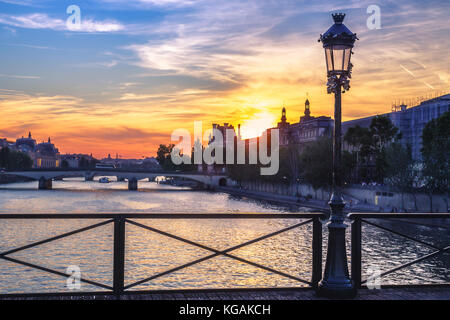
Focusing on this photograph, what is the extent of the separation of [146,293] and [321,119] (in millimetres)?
130061

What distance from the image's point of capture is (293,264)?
29844 millimetres

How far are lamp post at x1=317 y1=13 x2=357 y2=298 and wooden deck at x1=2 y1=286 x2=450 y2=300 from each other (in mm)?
286

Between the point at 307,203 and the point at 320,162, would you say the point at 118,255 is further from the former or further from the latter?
the point at 320,162

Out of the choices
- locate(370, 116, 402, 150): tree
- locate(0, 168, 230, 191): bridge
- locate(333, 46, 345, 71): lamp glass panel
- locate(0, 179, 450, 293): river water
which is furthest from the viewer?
locate(0, 168, 230, 191): bridge

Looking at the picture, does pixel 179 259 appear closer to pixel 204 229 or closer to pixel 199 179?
pixel 204 229

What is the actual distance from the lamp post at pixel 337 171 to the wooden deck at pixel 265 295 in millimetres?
286

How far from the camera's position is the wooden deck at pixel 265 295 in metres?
7.36

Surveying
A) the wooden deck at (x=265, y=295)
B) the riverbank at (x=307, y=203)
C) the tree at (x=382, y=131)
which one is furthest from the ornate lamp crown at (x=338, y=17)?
the tree at (x=382, y=131)

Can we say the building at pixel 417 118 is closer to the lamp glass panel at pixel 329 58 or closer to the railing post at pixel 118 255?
the lamp glass panel at pixel 329 58

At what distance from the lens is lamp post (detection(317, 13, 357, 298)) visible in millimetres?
7762

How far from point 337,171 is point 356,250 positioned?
1.31 metres

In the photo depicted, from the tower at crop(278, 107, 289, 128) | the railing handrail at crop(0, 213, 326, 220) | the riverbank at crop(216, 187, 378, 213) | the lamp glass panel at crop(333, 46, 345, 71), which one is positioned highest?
the tower at crop(278, 107, 289, 128)

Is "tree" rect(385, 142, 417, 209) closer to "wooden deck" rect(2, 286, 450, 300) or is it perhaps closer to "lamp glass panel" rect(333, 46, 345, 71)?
"lamp glass panel" rect(333, 46, 345, 71)

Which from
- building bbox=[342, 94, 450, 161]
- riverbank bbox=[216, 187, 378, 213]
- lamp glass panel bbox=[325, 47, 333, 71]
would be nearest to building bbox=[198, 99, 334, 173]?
building bbox=[342, 94, 450, 161]
